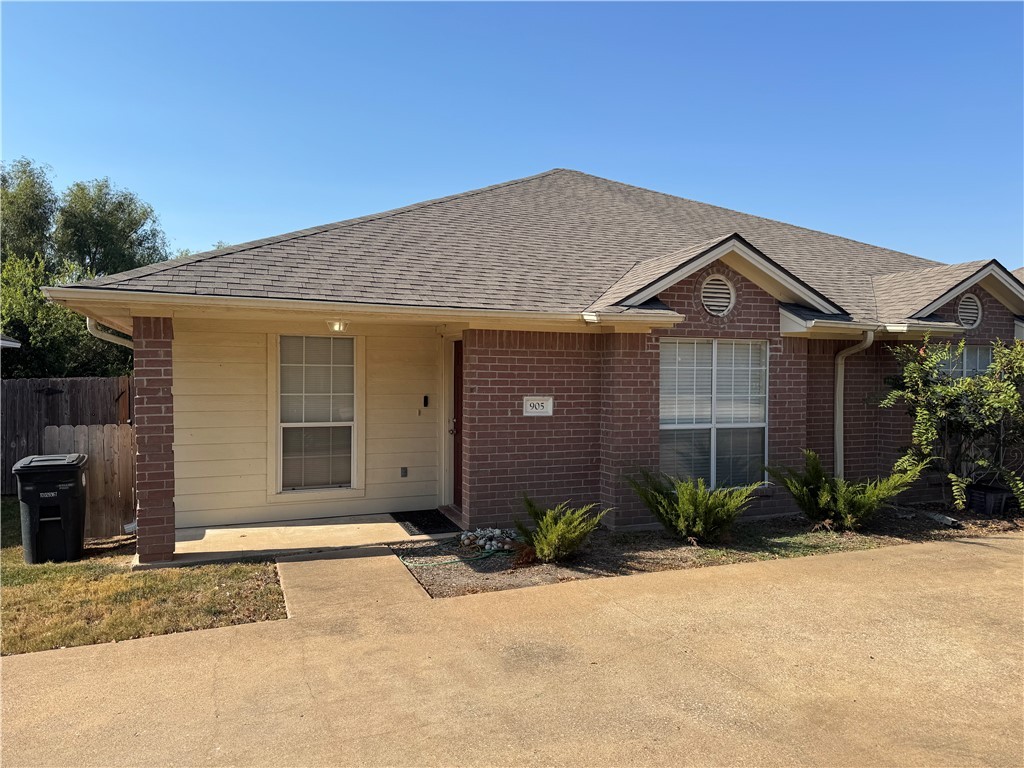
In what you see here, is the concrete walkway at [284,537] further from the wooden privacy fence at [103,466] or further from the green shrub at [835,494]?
the green shrub at [835,494]

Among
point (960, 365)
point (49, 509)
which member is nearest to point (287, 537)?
point (49, 509)

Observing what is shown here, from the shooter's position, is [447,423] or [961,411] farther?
[447,423]

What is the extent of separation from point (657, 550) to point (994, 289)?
7.53 m

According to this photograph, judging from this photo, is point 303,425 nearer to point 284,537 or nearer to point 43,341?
point 284,537

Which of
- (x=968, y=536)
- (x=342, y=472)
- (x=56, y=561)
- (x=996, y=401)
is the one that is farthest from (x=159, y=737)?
(x=996, y=401)

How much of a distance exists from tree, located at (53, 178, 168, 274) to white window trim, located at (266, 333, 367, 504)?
21.5m

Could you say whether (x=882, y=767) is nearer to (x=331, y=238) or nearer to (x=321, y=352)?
(x=321, y=352)

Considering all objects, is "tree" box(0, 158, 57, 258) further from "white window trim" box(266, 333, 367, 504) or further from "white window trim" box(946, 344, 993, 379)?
"white window trim" box(946, 344, 993, 379)

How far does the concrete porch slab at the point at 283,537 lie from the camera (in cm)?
716

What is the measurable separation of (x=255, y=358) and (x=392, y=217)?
3.13 m

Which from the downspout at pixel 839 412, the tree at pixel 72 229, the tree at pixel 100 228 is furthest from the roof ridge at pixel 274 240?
the tree at pixel 100 228

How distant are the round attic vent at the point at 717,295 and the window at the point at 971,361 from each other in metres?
4.05

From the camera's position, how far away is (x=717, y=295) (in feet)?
28.7

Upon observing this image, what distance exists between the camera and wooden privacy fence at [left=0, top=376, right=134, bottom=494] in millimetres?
11875
